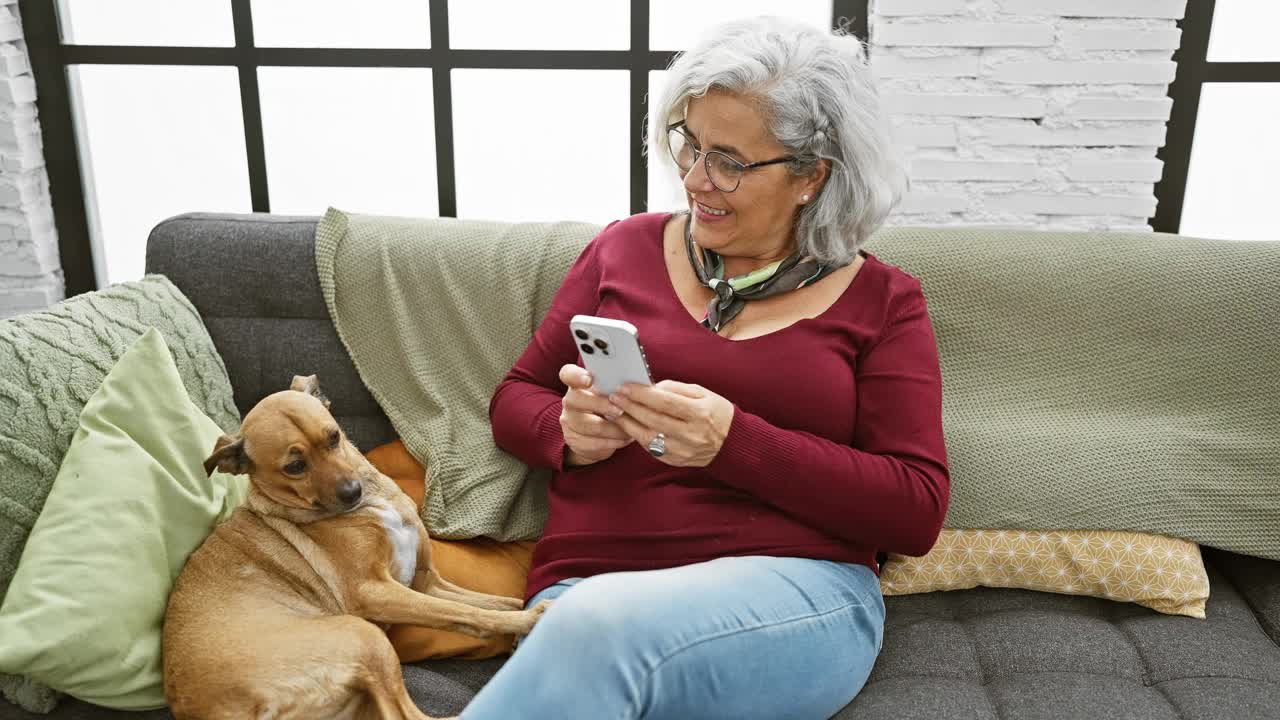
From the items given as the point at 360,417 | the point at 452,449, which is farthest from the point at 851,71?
the point at 360,417

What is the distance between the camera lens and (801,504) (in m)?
1.42

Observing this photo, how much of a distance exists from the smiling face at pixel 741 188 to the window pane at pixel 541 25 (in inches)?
38.7

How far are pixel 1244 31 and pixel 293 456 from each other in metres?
2.21

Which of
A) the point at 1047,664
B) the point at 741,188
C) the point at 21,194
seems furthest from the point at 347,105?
the point at 1047,664

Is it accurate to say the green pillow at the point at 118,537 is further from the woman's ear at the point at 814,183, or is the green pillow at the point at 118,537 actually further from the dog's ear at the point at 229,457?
the woman's ear at the point at 814,183

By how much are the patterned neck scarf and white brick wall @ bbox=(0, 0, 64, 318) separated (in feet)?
5.80

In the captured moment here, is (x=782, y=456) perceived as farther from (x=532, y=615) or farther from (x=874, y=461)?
(x=532, y=615)

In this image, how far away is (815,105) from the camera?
1494mm

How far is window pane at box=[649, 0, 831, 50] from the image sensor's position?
240 cm

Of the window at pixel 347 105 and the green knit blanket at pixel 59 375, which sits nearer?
the green knit blanket at pixel 59 375

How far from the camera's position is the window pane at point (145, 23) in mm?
2480

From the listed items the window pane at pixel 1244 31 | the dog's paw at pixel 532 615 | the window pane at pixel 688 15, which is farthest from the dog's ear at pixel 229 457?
the window pane at pixel 1244 31

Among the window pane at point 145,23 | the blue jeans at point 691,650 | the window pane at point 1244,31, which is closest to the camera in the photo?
the blue jeans at point 691,650

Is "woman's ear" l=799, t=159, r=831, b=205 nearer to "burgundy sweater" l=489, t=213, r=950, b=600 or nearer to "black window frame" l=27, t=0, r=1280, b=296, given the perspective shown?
"burgundy sweater" l=489, t=213, r=950, b=600
